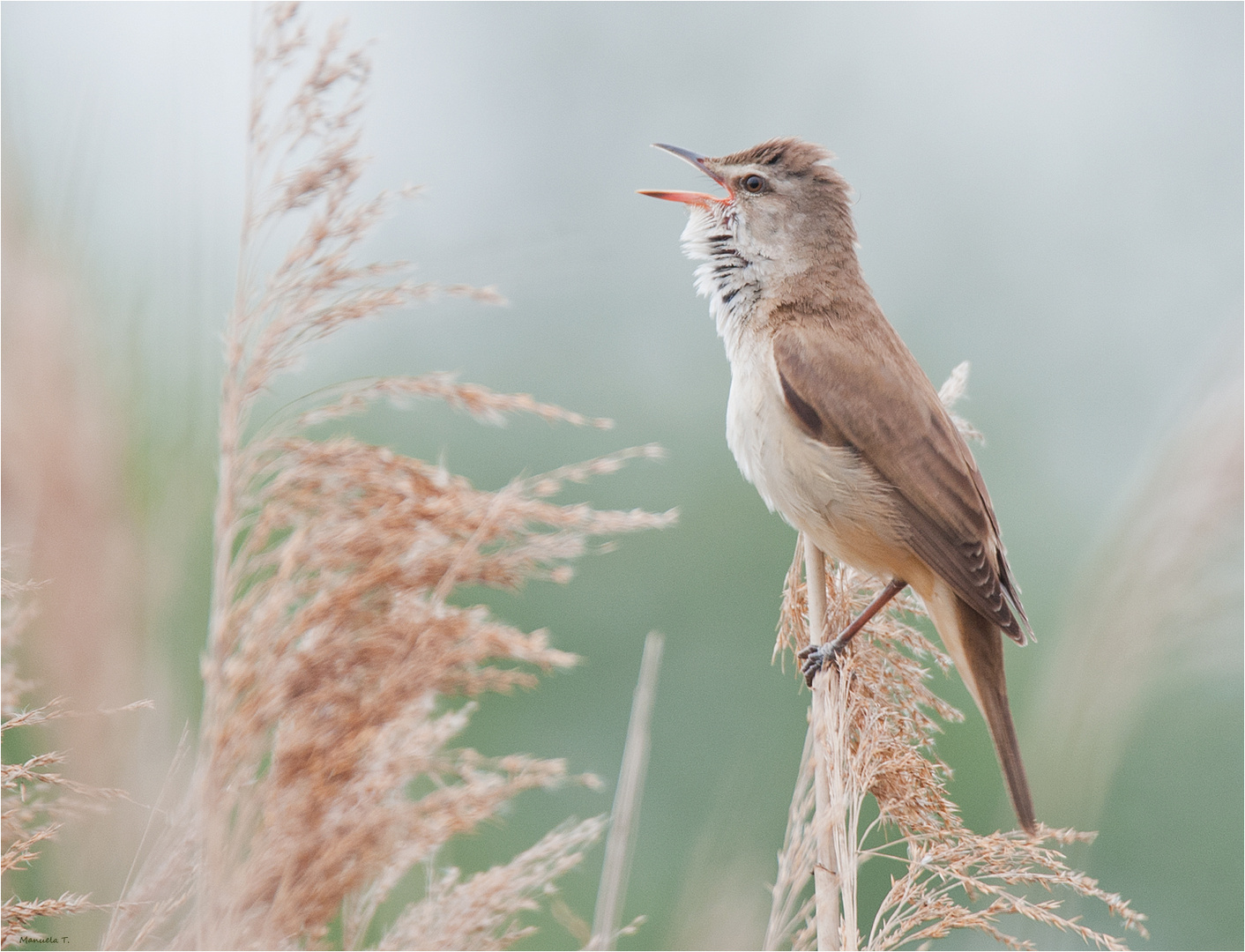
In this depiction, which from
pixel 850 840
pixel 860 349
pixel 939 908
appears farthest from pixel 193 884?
pixel 860 349

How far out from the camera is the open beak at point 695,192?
10.6ft

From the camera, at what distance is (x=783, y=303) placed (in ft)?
10.1

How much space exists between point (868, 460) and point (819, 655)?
2.64ft

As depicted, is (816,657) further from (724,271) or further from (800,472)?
(724,271)

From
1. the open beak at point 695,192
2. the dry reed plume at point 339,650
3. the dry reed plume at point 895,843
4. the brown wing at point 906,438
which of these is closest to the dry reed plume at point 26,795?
the dry reed plume at point 339,650

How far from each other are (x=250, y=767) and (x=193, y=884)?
181mm

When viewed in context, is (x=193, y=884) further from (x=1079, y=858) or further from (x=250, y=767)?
Answer: (x=1079, y=858)

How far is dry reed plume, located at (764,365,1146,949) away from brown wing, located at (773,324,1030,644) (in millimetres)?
548

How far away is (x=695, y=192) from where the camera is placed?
3309 millimetres

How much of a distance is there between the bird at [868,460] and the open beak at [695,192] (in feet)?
0.41

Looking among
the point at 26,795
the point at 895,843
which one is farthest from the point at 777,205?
the point at 26,795

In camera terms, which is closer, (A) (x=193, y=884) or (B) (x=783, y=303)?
(A) (x=193, y=884)

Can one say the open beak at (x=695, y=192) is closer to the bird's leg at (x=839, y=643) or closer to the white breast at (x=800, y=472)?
the white breast at (x=800, y=472)

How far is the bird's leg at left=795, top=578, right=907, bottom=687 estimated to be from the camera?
7.28ft
